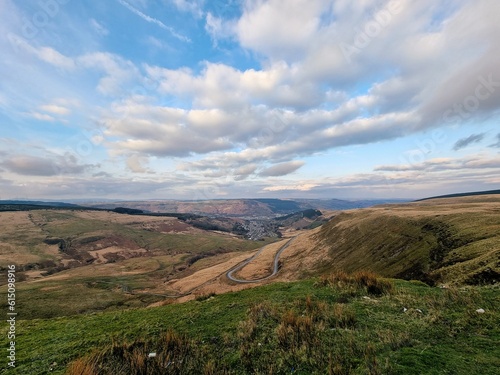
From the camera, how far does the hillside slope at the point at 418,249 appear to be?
92.8ft

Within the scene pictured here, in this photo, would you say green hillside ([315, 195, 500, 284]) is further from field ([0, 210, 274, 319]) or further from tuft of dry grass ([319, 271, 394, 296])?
field ([0, 210, 274, 319])

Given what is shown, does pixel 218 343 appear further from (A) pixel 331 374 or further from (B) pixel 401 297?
(B) pixel 401 297

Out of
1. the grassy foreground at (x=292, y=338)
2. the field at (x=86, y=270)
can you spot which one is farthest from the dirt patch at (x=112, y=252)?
the grassy foreground at (x=292, y=338)

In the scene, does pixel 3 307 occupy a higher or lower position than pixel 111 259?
higher

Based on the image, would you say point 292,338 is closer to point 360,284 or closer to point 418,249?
point 360,284

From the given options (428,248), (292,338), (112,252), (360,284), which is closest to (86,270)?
(112,252)

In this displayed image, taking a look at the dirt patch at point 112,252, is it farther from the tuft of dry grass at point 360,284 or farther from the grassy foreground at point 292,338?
the tuft of dry grass at point 360,284

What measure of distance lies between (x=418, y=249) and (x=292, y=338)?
167 ft

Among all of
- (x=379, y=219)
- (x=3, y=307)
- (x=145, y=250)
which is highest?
(x=379, y=219)

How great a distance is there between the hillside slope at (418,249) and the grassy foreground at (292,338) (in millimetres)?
12804

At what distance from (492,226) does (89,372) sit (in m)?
53.7

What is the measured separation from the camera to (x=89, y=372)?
7.48 metres

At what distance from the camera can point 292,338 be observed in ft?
31.9

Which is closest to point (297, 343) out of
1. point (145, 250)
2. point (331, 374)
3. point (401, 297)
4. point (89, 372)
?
point (331, 374)
